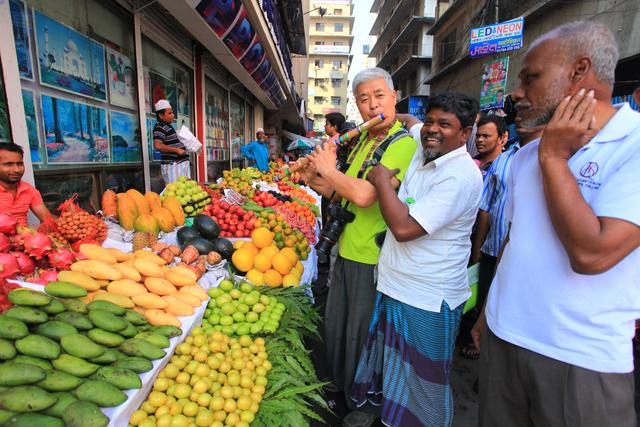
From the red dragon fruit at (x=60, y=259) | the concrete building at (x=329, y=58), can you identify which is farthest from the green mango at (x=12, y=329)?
the concrete building at (x=329, y=58)

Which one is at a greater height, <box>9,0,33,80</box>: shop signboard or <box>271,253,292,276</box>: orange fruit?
<box>9,0,33,80</box>: shop signboard

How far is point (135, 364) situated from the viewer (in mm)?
1321

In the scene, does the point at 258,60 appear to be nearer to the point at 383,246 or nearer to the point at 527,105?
the point at 383,246

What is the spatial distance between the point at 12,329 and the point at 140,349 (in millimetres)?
445

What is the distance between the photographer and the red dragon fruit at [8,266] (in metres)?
1.54

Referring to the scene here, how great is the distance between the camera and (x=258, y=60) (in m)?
7.56

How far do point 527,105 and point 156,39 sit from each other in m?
5.79

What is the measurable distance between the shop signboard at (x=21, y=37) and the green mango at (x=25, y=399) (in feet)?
9.97

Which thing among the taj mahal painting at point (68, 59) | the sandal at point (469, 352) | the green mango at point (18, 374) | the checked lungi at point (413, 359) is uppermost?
the taj mahal painting at point (68, 59)

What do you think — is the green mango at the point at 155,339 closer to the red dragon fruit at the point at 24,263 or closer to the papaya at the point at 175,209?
the red dragon fruit at the point at 24,263

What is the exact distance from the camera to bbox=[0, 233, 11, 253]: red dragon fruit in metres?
1.71

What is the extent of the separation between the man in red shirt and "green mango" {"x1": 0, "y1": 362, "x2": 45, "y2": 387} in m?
1.72

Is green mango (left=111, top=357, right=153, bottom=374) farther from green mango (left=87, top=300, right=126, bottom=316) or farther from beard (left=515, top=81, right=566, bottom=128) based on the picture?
beard (left=515, top=81, right=566, bottom=128)

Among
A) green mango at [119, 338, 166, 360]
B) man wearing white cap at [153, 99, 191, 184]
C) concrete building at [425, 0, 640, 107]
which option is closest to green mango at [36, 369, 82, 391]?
green mango at [119, 338, 166, 360]
